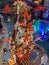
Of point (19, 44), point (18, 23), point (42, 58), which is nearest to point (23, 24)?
point (18, 23)

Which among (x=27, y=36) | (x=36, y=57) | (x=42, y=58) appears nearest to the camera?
(x=27, y=36)

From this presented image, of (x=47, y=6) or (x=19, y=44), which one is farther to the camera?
(x=47, y=6)

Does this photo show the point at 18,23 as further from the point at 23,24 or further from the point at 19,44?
the point at 19,44

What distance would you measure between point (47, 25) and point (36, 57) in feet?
4.66

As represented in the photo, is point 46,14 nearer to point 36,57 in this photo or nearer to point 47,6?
point 47,6

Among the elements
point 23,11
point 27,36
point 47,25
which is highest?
point 23,11

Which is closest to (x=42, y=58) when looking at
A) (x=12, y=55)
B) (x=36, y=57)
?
(x=36, y=57)

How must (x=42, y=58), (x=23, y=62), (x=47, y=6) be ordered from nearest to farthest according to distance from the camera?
(x=23, y=62) < (x=42, y=58) < (x=47, y=6)

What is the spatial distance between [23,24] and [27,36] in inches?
4.1

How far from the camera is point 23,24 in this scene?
1.44m

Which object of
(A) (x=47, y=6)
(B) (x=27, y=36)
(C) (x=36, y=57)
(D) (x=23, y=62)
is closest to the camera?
(B) (x=27, y=36)

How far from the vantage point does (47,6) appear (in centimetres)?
323

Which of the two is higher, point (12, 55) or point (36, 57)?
point (12, 55)

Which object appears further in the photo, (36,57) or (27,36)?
(36,57)
